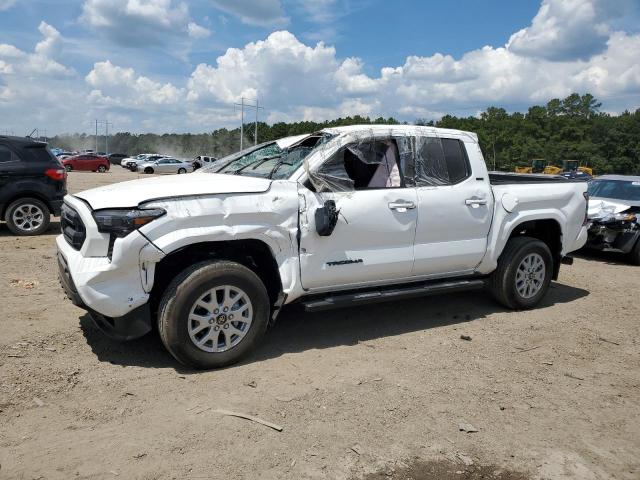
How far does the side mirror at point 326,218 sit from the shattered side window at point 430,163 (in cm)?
107

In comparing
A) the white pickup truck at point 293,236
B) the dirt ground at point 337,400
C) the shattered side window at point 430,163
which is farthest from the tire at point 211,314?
the shattered side window at point 430,163

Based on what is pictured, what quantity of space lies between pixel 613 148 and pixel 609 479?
77.2 meters

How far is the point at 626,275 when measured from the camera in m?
8.59

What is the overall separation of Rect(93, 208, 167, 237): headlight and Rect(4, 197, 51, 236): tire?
6.96 metres

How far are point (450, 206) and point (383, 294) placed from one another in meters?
1.12

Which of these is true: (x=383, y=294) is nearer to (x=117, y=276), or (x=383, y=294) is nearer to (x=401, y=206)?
(x=401, y=206)

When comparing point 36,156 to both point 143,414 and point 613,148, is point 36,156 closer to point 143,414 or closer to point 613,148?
point 143,414

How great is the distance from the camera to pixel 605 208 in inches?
380

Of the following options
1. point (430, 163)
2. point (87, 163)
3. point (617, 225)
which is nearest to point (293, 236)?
point (430, 163)

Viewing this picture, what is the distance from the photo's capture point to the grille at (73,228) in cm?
411

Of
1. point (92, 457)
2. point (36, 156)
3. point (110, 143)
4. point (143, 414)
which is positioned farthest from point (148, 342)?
point (110, 143)

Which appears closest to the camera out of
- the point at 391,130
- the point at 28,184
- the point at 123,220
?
the point at 123,220

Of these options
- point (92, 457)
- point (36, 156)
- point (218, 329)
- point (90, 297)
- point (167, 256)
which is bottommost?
point (92, 457)

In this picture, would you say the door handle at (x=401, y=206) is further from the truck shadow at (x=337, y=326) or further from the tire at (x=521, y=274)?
the tire at (x=521, y=274)
